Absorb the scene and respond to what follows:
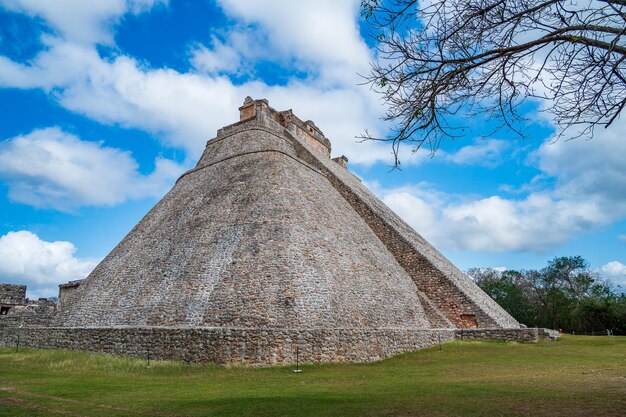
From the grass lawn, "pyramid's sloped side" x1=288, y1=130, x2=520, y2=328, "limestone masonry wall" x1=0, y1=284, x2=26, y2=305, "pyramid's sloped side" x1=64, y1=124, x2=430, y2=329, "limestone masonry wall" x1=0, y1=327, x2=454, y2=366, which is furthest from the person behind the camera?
"limestone masonry wall" x1=0, y1=284, x2=26, y2=305

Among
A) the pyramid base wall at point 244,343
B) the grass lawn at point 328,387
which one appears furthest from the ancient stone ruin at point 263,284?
the grass lawn at point 328,387

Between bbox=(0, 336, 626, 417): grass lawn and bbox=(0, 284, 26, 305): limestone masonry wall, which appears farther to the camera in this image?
bbox=(0, 284, 26, 305): limestone masonry wall

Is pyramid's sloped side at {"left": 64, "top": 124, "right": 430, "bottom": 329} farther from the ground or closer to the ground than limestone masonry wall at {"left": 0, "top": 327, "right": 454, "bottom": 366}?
farther from the ground

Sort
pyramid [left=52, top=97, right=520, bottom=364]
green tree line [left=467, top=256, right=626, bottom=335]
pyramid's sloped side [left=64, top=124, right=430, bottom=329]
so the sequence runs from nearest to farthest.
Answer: pyramid [left=52, top=97, right=520, bottom=364] < pyramid's sloped side [left=64, top=124, right=430, bottom=329] < green tree line [left=467, top=256, right=626, bottom=335]

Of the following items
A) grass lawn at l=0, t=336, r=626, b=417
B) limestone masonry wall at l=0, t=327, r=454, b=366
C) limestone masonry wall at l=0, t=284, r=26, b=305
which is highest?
limestone masonry wall at l=0, t=284, r=26, b=305

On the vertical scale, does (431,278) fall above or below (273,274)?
above

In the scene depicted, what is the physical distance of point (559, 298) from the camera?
43812 mm

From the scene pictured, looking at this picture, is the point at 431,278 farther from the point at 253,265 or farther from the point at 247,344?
the point at 247,344

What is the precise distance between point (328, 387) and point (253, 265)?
5.61 metres

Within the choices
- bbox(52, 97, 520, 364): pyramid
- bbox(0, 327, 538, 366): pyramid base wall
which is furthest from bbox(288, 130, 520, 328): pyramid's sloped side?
bbox(0, 327, 538, 366): pyramid base wall

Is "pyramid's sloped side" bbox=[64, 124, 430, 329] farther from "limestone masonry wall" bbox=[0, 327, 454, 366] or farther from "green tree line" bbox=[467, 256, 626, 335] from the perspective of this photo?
"green tree line" bbox=[467, 256, 626, 335]

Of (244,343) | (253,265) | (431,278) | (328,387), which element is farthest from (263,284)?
(431,278)

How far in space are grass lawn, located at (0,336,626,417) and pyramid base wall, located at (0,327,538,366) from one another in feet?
1.26

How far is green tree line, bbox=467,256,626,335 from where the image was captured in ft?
124
